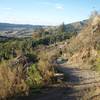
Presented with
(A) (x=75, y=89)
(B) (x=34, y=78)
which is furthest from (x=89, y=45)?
(A) (x=75, y=89)

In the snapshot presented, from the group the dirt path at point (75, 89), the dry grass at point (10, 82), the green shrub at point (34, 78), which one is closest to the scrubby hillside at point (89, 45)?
the dirt path at point (75, 89)

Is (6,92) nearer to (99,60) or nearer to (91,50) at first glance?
(99,60)

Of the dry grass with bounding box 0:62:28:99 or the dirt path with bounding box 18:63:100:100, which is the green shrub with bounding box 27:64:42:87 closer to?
the dirt path with bounding box 18:63:100:100

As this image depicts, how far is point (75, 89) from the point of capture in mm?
17094

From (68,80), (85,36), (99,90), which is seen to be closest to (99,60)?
(85,36)

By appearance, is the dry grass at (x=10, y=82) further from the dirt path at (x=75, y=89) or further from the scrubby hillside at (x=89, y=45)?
the scrubby hillside at (x=89, y=45)

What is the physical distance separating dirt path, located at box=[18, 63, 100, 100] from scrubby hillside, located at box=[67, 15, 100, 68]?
216 inches

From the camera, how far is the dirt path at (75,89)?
1510 centimetres

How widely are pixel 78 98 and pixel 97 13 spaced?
18917 mm

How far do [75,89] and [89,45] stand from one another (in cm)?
1303

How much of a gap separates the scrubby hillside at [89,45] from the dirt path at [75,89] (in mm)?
5488

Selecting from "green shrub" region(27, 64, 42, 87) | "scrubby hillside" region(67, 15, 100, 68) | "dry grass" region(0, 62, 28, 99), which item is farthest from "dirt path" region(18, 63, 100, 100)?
"scrubby hillside" region(67, 15, 100, 68)

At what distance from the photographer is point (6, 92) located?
1462 cm

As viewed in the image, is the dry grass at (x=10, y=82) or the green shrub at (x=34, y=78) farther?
the green shrub at (x=34, y=78)
